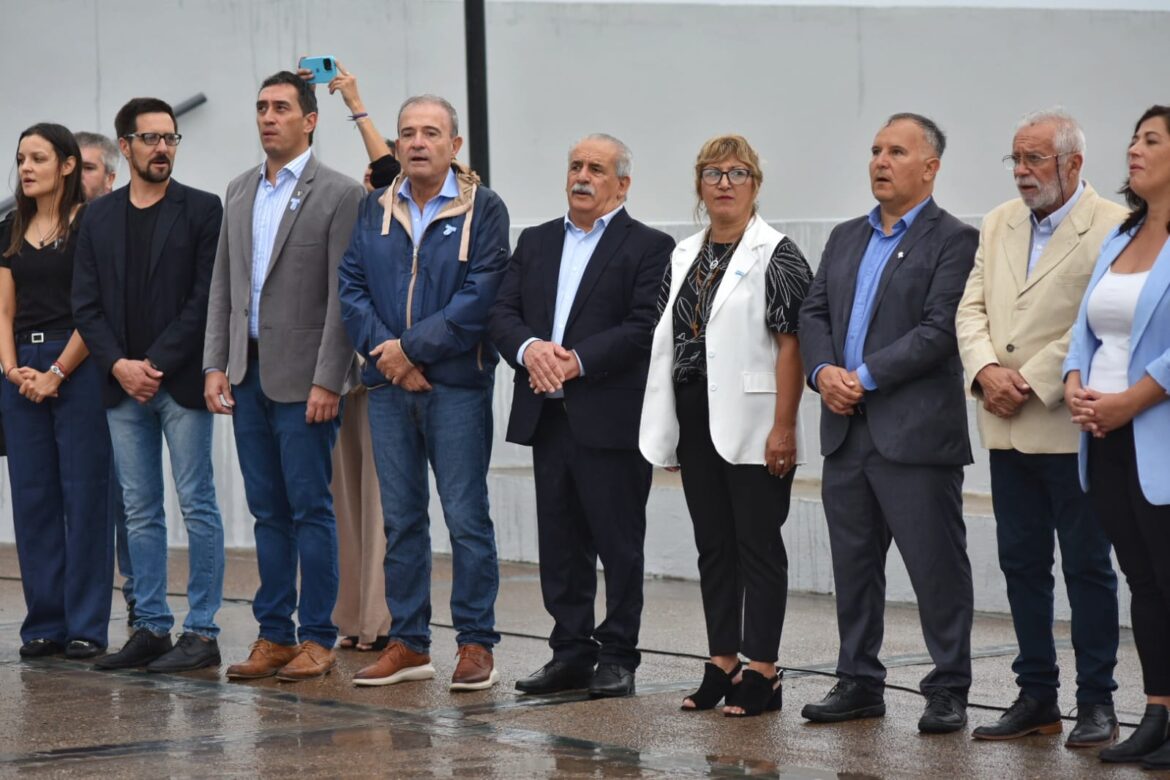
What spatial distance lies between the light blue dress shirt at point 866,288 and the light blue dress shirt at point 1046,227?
392 millimetres

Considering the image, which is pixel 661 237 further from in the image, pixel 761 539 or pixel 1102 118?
pixel 1102 118

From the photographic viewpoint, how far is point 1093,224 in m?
5.43

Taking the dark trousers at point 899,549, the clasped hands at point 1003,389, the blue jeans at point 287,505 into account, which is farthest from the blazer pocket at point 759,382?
the blue jeans at point 287,505

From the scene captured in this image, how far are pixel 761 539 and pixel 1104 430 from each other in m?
1.26

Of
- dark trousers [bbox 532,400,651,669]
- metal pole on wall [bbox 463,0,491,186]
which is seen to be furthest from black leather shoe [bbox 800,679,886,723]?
metal pole on wall [bbox 463,0,491,186]

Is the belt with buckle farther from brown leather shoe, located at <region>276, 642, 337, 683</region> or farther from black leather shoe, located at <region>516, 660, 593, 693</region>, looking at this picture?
black leather shoe, located at <region>516, 660, 593, 693</region>

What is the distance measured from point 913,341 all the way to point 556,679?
176 centimetres

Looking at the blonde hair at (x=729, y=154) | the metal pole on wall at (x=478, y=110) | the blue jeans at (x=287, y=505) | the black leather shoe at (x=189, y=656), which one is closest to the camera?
the blonde hair at (x=729, y=154)

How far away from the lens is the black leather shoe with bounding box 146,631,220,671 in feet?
22.1

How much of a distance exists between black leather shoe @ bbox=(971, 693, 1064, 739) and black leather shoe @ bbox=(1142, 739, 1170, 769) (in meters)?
0.50

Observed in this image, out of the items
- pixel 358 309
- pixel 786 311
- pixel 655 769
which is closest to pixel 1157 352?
pixel 786 311

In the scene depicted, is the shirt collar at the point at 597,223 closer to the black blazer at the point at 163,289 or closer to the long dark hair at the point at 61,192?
the black blazer at the point at 163,289

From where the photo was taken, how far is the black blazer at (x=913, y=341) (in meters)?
5.54

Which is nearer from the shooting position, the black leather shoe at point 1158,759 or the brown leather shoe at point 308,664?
the black leather shoe at point 1158,759
